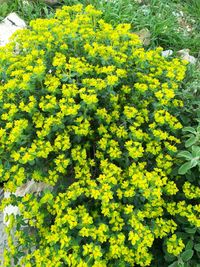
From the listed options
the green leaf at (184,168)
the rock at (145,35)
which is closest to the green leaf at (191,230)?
the green leaf at (184,168)

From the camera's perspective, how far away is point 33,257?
2555 millimetres

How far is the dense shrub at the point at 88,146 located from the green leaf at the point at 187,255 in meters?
0.11

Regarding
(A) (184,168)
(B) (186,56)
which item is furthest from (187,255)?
(B) (186,56)

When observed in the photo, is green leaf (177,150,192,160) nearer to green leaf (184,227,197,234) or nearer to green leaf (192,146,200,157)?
green leaf (192,146,200,157)

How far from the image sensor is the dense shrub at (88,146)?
2.35 meters

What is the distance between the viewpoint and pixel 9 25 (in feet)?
14.5

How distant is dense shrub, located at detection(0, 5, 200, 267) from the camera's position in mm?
2346

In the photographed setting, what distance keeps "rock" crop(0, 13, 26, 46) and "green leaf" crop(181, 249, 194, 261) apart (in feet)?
9.96

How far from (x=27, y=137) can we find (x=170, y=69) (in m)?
1.18

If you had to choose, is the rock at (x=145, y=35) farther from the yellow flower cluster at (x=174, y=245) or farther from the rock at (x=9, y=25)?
the yellow flower cluster at (x=174, y=245)

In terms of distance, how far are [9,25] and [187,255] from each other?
3227mm

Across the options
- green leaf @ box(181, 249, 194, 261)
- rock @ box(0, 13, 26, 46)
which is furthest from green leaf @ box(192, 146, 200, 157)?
rock @ box(0, 13, 26, 46)

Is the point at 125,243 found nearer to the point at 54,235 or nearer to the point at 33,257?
the point at 54,235

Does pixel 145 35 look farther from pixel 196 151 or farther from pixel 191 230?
pixel 191 230
